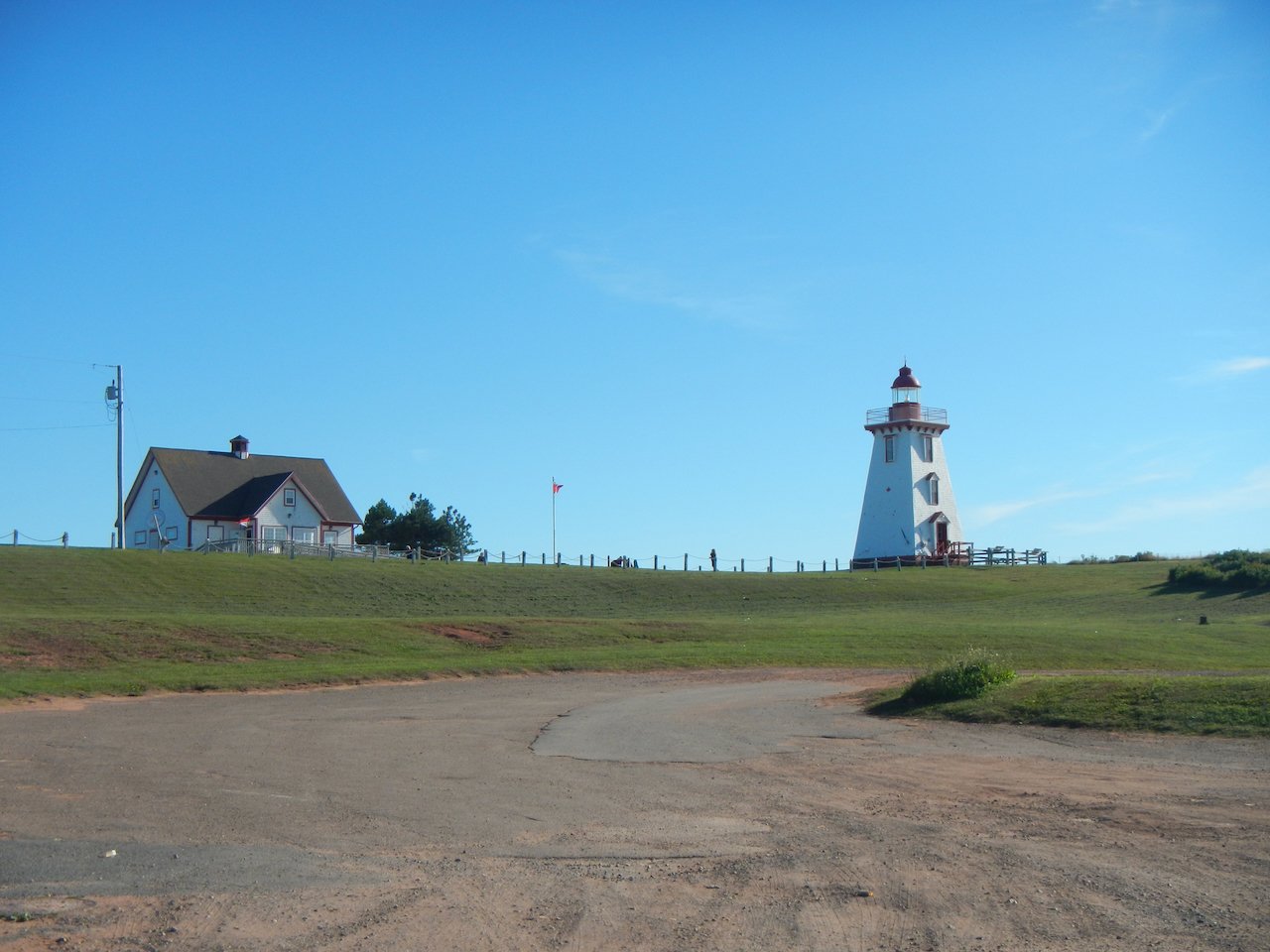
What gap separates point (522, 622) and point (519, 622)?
0.33 ft

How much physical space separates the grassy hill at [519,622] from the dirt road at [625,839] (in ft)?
35.7

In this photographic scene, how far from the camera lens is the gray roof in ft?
243

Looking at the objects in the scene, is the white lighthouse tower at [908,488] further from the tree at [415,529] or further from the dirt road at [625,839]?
the dirt road at [625,839]

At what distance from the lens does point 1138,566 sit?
77188mm

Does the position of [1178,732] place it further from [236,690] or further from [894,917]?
[236,690]

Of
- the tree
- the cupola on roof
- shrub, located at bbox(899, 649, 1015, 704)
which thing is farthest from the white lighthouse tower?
shrub, located at bbox(899, 649, 1015, 704)

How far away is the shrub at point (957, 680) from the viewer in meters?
21.3

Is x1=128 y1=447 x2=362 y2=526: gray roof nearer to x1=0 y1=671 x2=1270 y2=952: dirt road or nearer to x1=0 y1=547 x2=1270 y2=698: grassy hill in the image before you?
x1=0 y1=547 x2=1270 y2=698: grassy hill

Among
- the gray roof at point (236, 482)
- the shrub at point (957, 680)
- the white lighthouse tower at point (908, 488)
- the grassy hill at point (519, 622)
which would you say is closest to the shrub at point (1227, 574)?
the grassy hill at point (519, 622)

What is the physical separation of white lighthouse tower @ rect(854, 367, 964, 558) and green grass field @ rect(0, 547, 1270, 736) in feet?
44.6

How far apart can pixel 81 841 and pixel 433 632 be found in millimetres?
26592

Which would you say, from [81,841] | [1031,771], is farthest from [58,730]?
[1031,771]

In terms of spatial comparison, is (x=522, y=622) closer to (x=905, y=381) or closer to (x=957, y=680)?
(x=957, y=680)

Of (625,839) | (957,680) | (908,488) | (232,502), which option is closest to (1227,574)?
(908,488)
